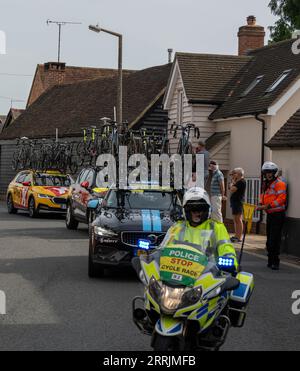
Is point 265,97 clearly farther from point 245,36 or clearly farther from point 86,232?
point 245,36

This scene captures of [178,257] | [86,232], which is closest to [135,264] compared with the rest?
[178,257]

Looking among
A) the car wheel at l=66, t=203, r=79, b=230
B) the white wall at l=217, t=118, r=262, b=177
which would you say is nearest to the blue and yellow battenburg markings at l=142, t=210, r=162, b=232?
the car wheel at l=66, t=203, r=79, b=230

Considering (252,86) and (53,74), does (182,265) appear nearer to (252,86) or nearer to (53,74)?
(252,86)

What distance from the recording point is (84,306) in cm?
1018

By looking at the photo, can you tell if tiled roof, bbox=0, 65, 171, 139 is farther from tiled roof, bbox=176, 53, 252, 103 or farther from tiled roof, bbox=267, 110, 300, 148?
tiled roof, bbox=267, 110, 300, 148

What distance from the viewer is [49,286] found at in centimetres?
1178

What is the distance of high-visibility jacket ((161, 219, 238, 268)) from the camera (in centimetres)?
712

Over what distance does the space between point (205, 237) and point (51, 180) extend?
20624mm

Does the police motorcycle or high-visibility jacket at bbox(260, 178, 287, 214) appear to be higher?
high-visibility jacket at bbox(260, 178, 287, 214)

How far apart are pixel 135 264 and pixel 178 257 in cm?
67

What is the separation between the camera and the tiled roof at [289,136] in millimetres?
18078

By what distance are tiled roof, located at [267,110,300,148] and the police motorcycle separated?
1118 centimetres

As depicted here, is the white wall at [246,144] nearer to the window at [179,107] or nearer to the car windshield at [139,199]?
the window at [179,107]

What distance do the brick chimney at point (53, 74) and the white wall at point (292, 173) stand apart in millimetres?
43242
